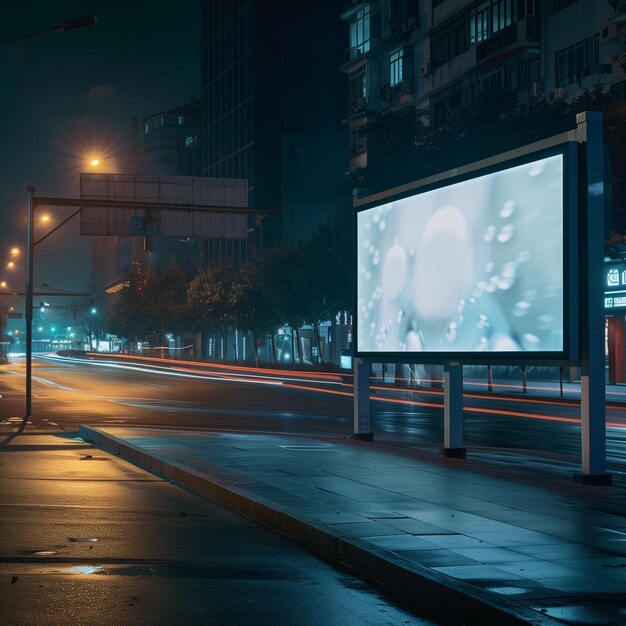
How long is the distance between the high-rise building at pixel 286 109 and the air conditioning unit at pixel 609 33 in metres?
51.6

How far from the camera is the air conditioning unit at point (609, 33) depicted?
43125mm

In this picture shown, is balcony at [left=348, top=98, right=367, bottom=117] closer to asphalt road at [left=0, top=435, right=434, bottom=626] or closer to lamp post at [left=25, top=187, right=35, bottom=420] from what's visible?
lamp post at [left=25, top=187, right=35, bottom=420]

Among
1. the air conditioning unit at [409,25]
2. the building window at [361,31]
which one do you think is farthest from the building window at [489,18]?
the building window at [361,31]

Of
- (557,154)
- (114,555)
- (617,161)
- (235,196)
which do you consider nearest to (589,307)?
(557,154)

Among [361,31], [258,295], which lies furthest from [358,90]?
[258,295]

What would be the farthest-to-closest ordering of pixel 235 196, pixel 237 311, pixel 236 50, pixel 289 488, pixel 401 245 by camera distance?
1. pixel 236 50
2. pixel 237 311
3. pixel 235 196
4. pixel 401 245
5. pixel 289 488

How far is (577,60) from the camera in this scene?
46.8 m

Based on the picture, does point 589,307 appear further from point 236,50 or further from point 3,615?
point 236,50

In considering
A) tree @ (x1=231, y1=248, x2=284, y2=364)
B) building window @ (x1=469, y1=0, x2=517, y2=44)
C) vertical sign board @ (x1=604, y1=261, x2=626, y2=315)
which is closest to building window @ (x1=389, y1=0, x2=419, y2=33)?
building window @ (x1=469, y1=0, x2=517, y2=44)

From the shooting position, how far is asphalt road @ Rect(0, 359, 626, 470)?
21.7 metres

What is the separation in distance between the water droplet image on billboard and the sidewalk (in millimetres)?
1640

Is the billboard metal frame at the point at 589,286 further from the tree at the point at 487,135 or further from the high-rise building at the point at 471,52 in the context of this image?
the high-rise building at the point at 471,52

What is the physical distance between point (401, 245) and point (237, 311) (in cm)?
6331

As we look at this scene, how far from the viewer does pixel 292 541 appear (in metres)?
9.09
